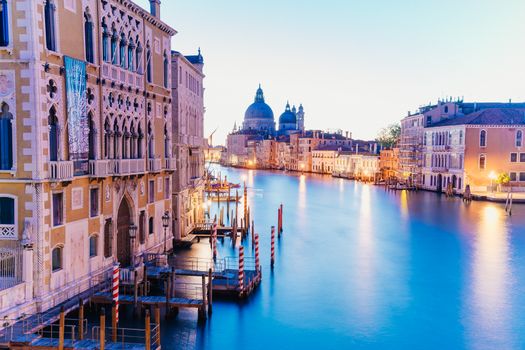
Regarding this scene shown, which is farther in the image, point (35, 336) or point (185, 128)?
point (185, 128)

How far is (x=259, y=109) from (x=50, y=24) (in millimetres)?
120865

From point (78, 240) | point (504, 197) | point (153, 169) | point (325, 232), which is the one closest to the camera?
point (78, 240)

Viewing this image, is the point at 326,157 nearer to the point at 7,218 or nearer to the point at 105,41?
the point at 105,41

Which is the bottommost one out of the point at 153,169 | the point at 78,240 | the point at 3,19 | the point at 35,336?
the point at 35,336

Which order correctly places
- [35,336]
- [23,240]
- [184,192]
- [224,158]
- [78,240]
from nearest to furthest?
[35,336] → [23,240] → [78,240] → [184,192] → [224,158]

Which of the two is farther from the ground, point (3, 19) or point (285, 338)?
point (3, 19)

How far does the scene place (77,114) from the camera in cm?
1224

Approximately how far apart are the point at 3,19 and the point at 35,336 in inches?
238

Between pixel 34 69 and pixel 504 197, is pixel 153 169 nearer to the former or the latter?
pixel 34 69

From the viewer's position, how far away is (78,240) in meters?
12.5

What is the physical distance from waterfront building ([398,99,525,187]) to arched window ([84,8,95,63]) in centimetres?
4451

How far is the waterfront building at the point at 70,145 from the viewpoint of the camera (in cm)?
1075

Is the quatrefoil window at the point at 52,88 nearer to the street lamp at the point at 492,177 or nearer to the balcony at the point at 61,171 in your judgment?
the balcony at the point at 61,171

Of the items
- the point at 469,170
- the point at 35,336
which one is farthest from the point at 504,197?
the point at 35,336
